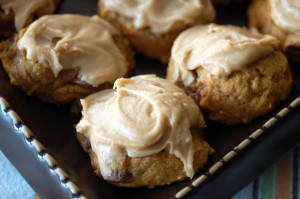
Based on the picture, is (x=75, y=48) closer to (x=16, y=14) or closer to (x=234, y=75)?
(x=16, y=14)

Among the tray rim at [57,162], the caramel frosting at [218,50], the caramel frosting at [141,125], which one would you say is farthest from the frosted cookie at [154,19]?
the tray rim at [57,162]

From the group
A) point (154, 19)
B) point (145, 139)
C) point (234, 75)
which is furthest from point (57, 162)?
point (154, 19)

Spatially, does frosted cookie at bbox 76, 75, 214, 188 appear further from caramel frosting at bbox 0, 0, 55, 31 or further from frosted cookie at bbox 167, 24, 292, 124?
→ caramel frosting at bbox 0, 0, 55, 31

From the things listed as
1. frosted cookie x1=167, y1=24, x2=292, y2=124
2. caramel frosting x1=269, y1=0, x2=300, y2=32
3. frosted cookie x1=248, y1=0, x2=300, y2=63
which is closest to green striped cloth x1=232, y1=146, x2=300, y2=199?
frosted cookie x1=167, y1=24, x2=292, y2=124

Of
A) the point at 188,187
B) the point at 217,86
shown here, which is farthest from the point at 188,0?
the point at 188,187

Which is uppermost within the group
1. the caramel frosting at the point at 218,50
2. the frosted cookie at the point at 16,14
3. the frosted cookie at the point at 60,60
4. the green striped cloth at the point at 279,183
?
the frosted cookie at the point at 16,14

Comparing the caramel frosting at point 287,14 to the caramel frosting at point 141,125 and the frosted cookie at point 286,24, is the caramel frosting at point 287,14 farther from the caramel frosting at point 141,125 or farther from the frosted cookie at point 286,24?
the caramel frosting at point 141,125
